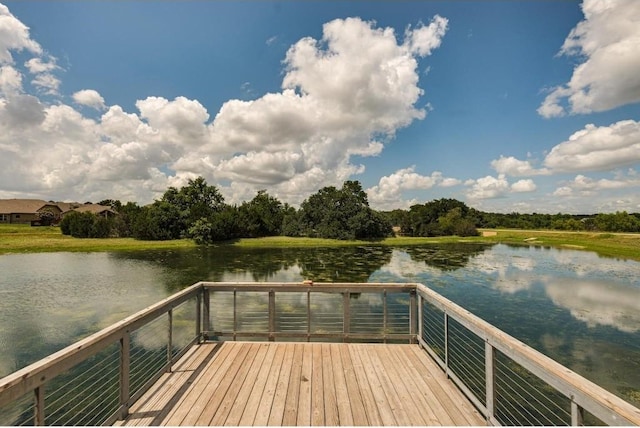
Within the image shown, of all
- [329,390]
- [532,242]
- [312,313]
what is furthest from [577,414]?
[532,242]

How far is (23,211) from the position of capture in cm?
5166

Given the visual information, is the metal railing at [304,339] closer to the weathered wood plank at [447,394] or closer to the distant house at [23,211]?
the weathered wood plank at [447,394]

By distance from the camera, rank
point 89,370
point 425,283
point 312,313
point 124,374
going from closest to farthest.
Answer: point 124,374
point 89,370
point 312,313
point 425,283

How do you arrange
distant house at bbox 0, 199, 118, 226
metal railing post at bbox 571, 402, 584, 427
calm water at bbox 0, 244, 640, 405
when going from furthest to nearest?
1. distant house at bbox 0, 199, 118, 226
2. calm water at bbox 0, 244, 640, 405
3. metal railing post at bbox 571, 402, 584, 427

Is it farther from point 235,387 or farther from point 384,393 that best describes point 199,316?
point 384,393

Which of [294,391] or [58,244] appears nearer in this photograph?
[294,391]

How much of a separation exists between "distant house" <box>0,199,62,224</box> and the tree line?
18.2 metres

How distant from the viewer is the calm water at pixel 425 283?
7434mm

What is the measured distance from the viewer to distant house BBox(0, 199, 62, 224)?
50259 mm

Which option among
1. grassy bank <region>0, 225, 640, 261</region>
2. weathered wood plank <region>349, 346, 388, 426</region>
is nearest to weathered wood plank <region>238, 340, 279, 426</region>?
weathered wood plank <region>349, 346, 388, 426</region>

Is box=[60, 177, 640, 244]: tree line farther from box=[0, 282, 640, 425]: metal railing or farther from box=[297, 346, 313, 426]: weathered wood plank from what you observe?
box=[297, 346, 313, 426]: weathered wood plank

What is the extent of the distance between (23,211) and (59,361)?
221 ft

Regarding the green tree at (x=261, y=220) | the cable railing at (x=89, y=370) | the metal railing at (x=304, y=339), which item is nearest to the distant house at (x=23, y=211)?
the green tree at (x=261, y=220)

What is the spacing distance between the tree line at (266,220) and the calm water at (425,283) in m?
13.7
